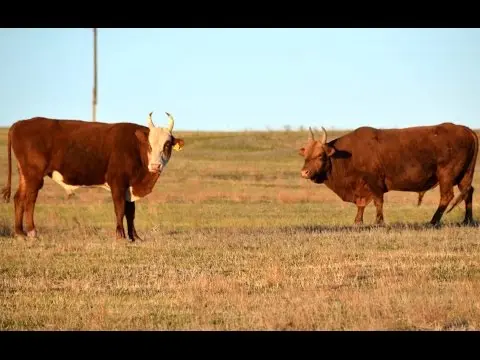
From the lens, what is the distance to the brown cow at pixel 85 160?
18906mm

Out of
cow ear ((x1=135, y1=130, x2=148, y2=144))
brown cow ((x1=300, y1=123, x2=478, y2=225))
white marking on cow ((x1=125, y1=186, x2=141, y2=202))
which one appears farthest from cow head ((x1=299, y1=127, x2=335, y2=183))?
white marking on cow ((x1=125, y1=186, x2=141, y2=202))

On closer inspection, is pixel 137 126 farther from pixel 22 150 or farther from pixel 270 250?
pixel 270 250

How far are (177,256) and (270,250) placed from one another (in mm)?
1569

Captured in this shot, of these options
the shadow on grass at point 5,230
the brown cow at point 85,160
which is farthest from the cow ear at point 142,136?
the shadow on grass at point 5,230

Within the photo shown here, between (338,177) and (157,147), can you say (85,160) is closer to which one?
(157,147)

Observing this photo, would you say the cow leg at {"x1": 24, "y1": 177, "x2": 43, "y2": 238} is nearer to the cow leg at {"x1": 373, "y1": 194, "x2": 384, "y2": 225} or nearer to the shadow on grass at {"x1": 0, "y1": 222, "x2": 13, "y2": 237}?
Answer: the shadow on grass at {"x1": 0, "y1": 222, "x2": 13, "y2": 237}

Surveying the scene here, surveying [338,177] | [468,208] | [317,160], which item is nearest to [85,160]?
[317,160]

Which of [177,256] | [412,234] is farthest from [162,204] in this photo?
[177,256]

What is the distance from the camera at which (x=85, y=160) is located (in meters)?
19.0

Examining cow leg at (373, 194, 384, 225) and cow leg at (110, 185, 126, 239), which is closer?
cow leg at (110, 185, 126, 239)

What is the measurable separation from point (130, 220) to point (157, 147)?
1.47 meters

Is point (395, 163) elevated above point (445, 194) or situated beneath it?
elevated above

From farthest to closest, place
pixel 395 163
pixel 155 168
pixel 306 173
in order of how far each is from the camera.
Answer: pixel 306 173
pixel 395 163
pixel 155 168

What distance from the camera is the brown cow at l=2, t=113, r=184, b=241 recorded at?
18906mm
